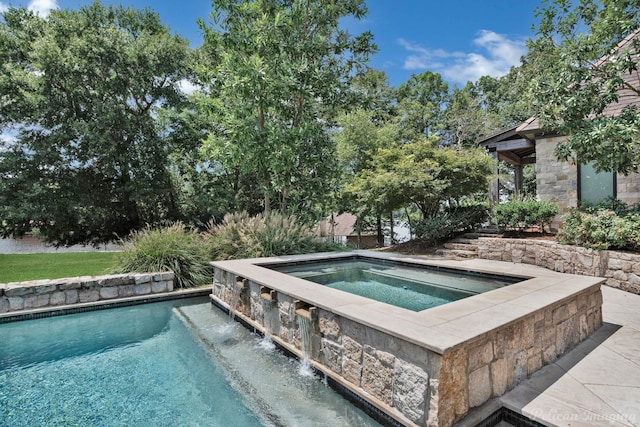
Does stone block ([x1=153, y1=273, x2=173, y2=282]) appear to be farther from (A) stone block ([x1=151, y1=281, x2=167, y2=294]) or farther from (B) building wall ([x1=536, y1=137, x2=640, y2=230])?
(B) building wall ([x1=536, y1=137, x2=640, y2=230])

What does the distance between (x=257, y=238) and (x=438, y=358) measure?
5.64 metres

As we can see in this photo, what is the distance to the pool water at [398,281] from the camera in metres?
4.05

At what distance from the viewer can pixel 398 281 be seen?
202 inches

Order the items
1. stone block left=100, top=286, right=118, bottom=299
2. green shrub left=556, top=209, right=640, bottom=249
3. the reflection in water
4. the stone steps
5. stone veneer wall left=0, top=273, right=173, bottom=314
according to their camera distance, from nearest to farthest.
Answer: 1. green shrub left=556, top=209, right=640, bottom=249
2. stone veneer wall left=0, top=273, right=173, bottom=314
3. stone block left=100, top=286, right=118, bottom=299
4. the stone steps
5. the reflection in water

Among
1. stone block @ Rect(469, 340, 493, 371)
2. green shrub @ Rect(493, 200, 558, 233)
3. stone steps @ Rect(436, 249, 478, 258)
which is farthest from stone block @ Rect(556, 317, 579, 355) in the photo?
green shrub @ Rect(493, 200, 558, 233)

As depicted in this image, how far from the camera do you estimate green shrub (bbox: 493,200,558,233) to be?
24.6 feet

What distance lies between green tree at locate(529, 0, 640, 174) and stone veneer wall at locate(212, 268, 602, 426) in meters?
3.43

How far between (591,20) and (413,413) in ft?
31.3

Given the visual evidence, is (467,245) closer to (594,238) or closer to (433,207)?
(433,207)

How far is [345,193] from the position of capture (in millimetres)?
10633

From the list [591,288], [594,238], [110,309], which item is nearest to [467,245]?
[594,238]

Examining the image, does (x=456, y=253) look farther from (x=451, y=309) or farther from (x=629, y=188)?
(x=451, y=309)

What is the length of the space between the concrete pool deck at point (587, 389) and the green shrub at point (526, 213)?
15.3 feet

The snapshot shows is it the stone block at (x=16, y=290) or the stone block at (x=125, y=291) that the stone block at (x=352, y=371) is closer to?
the stone block at (x=125, y=291)
